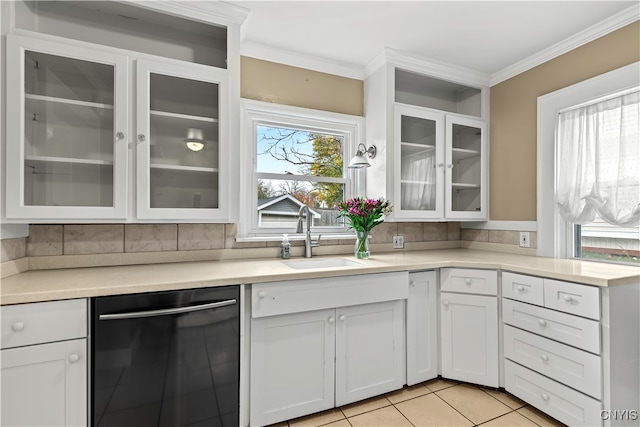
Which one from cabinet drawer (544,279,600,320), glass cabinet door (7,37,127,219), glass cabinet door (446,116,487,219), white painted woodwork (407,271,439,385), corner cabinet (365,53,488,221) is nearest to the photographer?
glass cabinet door (7,37,127,219)

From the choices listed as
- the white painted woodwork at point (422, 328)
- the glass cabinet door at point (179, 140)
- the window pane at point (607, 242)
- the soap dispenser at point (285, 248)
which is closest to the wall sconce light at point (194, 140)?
the glass cabinet door at point (179, 140)

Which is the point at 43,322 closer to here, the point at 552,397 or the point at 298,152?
the point at 298,152

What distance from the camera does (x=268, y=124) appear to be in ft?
7.77

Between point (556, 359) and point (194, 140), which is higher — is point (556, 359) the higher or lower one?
the lower one

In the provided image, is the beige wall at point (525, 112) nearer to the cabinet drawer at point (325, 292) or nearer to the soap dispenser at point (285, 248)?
the cabinet drawer at point (325, 292)

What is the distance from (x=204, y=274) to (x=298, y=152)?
1.29 metres

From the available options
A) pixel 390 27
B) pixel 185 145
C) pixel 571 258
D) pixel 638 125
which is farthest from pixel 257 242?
pixel 638 125

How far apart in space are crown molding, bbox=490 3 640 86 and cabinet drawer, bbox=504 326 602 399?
79.1 inches

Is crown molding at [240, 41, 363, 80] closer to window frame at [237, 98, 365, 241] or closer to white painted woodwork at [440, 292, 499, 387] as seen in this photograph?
window frame at [237, 98, 365, 241]

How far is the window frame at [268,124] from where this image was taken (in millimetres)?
2246

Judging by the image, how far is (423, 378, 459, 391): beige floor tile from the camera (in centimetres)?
207

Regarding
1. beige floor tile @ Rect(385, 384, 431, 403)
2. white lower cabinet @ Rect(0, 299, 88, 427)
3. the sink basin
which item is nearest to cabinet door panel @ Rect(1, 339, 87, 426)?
white lower cabinet @ Rect(0, 299, 88, 427)

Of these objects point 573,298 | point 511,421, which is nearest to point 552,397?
point 511,421

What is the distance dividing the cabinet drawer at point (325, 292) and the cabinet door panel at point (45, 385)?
77 centimetres
